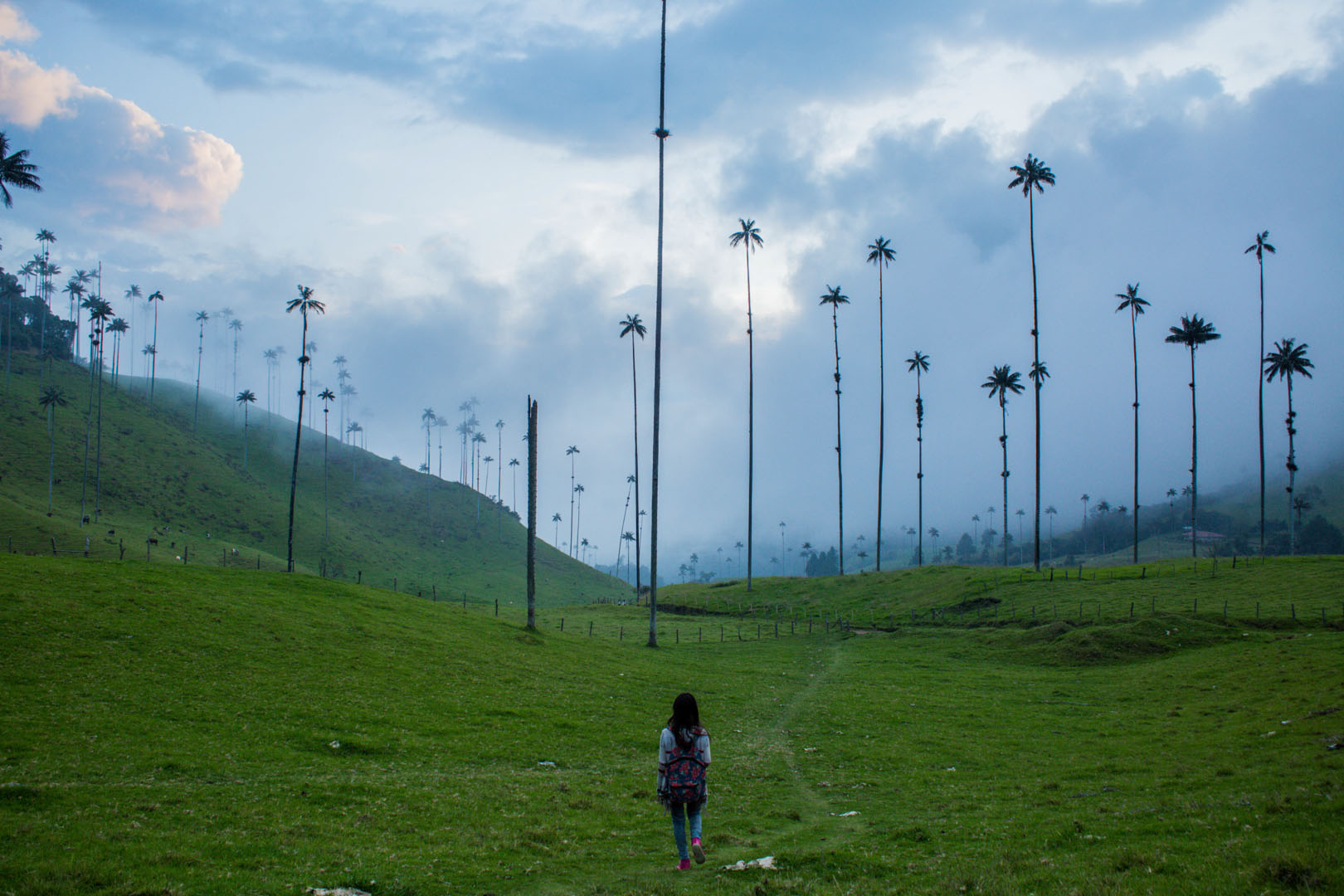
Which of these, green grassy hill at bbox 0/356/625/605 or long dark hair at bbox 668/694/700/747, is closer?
long dark hair at bbox 668/694/700/747

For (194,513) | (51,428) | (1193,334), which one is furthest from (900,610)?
(51,428)

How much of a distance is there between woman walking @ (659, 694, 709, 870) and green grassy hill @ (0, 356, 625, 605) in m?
104

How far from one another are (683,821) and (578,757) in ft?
44.4

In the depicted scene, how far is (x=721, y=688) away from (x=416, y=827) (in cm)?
2914

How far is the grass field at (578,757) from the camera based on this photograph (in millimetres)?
13008

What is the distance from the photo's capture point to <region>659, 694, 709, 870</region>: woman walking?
1334cm

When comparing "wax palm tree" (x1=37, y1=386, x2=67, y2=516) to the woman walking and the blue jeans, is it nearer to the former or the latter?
the blue jeans

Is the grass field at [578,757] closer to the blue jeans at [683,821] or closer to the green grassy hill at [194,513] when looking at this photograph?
the blue jeans at [683,821]

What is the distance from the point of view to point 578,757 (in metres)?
26.5

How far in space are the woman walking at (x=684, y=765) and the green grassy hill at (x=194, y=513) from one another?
104 m

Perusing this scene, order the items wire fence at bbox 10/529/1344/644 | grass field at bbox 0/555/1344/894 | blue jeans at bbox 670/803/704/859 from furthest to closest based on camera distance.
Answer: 1. wire fence at bbox 10/529/1344/644
2. blue jeans at bbox 670/803/704/859
3. grass field at bbox 0/555/1344/894

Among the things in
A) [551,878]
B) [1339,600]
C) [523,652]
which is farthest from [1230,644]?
[551,878]

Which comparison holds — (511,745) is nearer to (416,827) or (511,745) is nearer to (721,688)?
(416,827)

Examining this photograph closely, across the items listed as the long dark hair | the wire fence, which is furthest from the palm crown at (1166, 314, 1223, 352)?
the long dark hair
